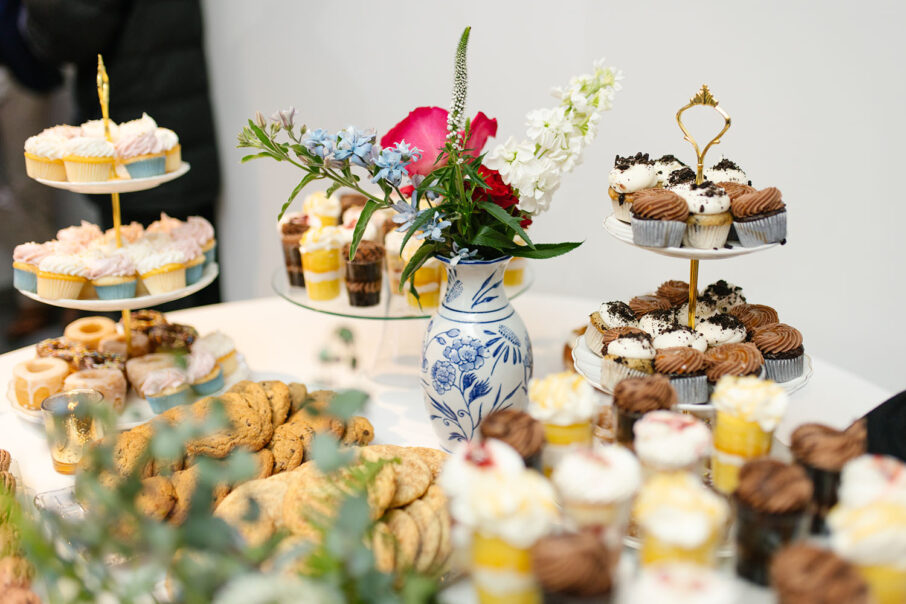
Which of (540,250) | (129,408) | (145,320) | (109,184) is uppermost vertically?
(109,184)

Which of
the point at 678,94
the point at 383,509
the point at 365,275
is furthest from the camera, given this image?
the point at 678,94

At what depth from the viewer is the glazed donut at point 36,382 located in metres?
A: 1.75

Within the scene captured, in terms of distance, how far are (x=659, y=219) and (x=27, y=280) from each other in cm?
138

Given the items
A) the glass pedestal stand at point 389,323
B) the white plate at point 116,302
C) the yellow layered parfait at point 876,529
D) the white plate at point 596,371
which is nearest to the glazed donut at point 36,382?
the white plate at point 116,302

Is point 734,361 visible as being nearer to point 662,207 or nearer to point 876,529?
point 662,207

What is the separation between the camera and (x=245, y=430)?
1.52 m

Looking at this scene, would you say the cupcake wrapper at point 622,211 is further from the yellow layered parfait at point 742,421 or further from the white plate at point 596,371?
the yellow layered parfait at point 742,421

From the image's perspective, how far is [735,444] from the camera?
112cm

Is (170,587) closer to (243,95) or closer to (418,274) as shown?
(418,274)

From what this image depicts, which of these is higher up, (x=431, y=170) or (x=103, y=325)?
(x=431, y=170)

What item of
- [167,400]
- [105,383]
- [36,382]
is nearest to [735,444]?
[167,400]

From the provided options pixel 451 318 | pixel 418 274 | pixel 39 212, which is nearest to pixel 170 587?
pixel 451 318

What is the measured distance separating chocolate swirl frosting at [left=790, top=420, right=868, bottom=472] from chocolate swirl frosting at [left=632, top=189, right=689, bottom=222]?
418 mm

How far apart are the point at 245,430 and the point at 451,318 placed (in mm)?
425
